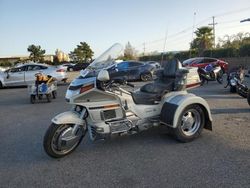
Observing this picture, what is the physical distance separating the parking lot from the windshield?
1.39 m

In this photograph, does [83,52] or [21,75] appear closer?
[21,75]

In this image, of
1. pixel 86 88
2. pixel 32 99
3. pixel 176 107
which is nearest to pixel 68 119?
pixel 86 88

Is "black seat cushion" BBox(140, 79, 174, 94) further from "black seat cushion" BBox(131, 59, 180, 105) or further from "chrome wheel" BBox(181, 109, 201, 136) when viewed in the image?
"chrome wheel" BBox(181, 109, 201, 136)

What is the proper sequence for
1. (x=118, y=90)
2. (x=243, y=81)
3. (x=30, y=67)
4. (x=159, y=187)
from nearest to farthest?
(x=159, y=187), (x=118, y=90), (x=243, y=81), (x=30, y=67)

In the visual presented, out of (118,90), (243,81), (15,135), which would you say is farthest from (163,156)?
(243,81)

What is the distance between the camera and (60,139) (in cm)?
447

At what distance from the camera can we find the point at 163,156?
14.6 feet

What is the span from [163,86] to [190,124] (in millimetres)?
838

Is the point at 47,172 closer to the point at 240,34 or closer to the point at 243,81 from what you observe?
the point at 243,81

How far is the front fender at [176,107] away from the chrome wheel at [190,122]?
6.7 inches

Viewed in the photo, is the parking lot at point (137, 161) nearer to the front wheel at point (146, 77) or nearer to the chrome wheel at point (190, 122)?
the chrome wheel at point (190, 122)

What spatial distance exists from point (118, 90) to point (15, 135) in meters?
2.65

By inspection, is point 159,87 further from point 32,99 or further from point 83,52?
point 83,52

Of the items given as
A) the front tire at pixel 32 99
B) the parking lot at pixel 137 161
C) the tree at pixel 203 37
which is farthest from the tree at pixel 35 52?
the parking lot at pixel 137 161
